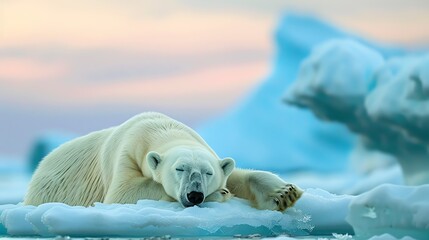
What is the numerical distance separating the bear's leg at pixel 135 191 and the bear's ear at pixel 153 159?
175 mm

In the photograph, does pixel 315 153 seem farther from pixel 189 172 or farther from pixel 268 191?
pixel 189 172

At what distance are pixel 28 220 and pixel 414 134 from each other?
9.58 meters

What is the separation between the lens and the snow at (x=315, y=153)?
4977 millimetres

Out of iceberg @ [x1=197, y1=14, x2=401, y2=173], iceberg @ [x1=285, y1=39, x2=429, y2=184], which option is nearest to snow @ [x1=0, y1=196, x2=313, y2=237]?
iceberg @ [x1=285, y1=39, x2=429, y2=184]

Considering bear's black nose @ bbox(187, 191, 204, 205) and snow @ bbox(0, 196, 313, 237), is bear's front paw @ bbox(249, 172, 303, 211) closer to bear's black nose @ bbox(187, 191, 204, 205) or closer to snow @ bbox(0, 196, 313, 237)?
snow @ bbox(0, 196, 313, 237)

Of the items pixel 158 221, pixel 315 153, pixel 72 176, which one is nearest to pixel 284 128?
pixel 315 153

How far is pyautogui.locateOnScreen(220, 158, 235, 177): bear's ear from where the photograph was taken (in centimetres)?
548

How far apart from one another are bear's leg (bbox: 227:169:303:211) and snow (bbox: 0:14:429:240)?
8 cm

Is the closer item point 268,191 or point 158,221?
point 158,221

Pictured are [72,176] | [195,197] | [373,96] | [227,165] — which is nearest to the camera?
[195,197]

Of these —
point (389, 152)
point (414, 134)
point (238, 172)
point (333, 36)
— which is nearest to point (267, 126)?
point (333, 36)

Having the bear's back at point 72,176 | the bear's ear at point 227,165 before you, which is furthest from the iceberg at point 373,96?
the bear's ear at point 227,165

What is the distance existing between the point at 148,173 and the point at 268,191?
2.98ft

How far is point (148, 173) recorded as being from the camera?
569cm
